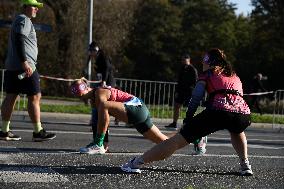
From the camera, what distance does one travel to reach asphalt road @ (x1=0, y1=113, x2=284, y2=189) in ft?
18.8

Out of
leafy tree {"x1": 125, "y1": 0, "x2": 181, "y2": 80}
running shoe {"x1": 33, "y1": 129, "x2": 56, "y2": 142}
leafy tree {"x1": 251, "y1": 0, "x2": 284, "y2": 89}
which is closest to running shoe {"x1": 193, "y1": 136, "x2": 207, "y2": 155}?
running shoe {"x1": 33, "y1": 129, "x2": 56, "y2": 142}

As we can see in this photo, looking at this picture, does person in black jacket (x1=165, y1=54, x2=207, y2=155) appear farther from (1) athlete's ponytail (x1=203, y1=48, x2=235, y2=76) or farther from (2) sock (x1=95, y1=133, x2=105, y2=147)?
(1) athlete's ponytail (x1=203, y1=48, x2=235, y2=76)

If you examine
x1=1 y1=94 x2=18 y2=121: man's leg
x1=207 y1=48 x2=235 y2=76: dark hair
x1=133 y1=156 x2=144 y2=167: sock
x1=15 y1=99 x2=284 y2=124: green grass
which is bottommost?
x1=15 y1=99 x2=284 y2=124: green grass

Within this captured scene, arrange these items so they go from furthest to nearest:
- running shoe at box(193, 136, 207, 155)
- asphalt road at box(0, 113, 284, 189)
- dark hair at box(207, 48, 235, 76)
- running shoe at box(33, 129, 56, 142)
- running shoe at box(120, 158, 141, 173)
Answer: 1. running shoe at box(33, 129, 56, 142)
2. running shoe at box(193, 136, 207, 155)
3. dark hair at box(207, 48, 235, 76)
4. running shoe at box(120, 158, 141, 173)
5. asphalt road at box(0, 113, 284, 189)

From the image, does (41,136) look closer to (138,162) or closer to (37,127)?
(37,127)

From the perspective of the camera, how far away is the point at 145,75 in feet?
189

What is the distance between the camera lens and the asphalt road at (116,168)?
5.74m

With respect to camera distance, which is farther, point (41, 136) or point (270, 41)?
point (270, 41)

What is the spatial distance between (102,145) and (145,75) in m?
50.0

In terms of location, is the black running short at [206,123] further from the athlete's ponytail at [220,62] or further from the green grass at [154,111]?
the green grass at [154,111]

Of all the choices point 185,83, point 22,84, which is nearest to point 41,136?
point 22,84

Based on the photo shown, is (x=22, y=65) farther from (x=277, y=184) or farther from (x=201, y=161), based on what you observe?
(x=277, y=184)

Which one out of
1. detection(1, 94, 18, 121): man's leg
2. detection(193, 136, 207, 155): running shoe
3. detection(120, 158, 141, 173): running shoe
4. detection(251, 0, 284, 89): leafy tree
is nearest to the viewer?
detection(120, 158, 141, 173): running shoe

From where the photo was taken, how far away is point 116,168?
6.61m
